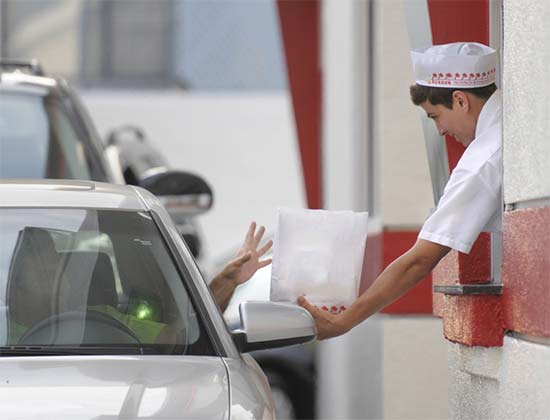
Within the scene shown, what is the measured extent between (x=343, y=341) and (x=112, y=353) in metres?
6.21

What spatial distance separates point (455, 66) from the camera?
17.0 ft

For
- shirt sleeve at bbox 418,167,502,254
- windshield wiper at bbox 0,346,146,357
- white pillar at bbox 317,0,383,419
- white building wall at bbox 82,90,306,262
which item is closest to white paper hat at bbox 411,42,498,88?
shirt sleeve at bbox 418,167,502,254

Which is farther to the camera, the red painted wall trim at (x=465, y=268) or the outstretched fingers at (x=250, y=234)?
the outstretched fingers at (x=250, y=234)

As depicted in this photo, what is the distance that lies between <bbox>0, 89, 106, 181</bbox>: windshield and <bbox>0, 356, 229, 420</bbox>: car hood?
2804mm

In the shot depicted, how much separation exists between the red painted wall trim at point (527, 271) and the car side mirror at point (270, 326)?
0.64 metres

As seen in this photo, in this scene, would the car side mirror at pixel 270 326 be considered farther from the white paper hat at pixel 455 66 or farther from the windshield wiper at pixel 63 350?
the white paper hat at pixel 455 66

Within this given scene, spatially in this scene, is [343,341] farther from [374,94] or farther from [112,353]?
[112,353]

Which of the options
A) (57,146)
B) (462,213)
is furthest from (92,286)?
(57,146)

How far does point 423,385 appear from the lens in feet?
28.2

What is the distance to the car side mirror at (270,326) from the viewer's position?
491cm

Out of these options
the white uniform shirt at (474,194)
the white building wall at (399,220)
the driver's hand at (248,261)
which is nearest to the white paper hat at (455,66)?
the white uniform shirt at (474,194)

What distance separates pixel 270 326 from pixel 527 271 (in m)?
0.85

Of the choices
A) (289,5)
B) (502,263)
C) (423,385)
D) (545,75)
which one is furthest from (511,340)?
(289,5)

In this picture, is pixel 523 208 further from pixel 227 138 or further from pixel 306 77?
pixel 227 138
